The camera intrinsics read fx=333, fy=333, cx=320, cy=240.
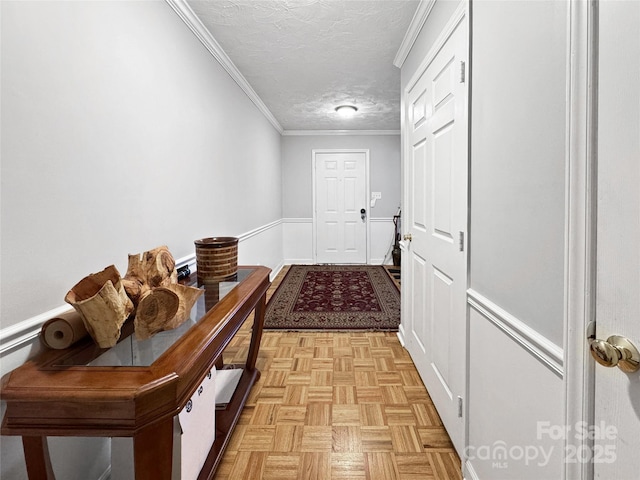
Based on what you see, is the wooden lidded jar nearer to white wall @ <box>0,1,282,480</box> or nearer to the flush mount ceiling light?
white wall @ <box>0,1,282,480</box>

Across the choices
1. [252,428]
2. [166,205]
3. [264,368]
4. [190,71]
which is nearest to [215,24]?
[190,71]

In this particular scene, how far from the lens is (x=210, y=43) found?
2334mm

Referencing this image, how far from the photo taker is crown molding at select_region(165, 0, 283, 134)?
6.25 feet

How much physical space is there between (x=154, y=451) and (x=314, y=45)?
2624 millimetres

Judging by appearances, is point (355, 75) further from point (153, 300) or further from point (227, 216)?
point (153, 300)

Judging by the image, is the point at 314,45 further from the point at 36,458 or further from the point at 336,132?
the point at 336,132

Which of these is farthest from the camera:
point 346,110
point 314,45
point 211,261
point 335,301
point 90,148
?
point 346,110

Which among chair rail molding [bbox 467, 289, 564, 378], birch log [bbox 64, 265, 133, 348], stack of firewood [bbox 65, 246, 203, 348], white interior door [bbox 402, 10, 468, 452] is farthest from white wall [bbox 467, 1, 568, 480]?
birch log [bbox 64, 265, 133, 348]

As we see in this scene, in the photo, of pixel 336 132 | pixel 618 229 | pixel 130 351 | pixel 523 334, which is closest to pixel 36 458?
pixel 130 351

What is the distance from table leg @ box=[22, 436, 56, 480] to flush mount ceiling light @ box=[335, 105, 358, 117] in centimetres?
402

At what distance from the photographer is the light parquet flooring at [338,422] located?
1.39m

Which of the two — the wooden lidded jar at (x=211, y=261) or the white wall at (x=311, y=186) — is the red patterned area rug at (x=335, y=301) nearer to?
the white wall at (x=311, y=186)

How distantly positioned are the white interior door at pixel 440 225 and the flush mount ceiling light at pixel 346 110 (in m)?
1.92

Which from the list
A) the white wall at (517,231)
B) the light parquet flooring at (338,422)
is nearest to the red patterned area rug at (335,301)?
the light parquet flooring at (338,422)
